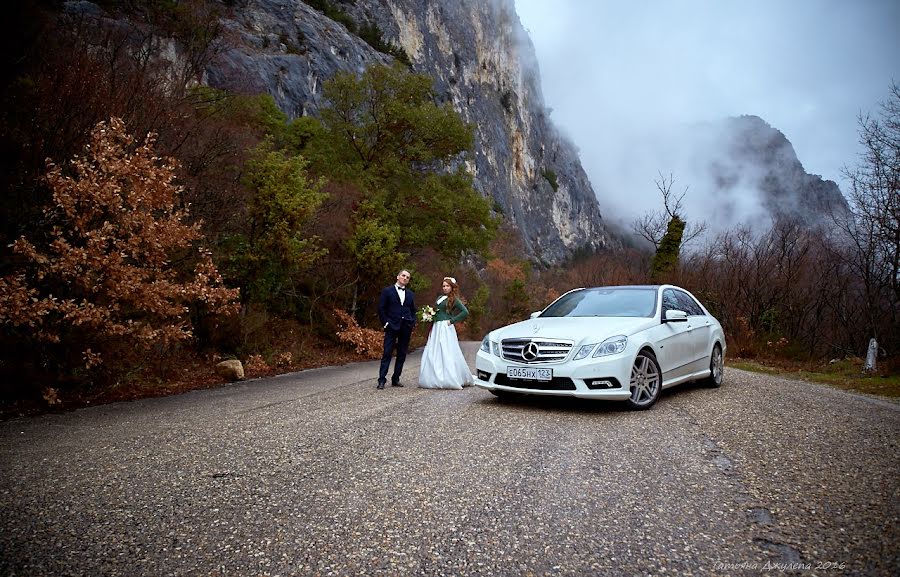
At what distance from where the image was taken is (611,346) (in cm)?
612

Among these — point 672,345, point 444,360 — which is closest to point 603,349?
point 672,345

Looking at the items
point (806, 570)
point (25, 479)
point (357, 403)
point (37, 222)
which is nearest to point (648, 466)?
point (806, 570)

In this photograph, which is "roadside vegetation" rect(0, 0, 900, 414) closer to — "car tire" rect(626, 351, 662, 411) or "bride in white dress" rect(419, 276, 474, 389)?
"bride in white dress" rect(419, 276, 474, 389)

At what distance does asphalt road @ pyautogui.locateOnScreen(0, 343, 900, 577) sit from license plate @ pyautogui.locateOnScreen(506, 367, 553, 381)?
46 centimetres

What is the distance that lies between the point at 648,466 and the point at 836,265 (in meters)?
21.6

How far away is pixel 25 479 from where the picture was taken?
387 cm

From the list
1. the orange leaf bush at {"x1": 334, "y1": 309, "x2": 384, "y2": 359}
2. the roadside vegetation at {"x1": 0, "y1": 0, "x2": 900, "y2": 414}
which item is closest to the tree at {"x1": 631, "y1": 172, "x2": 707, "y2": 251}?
the roadside vegetation at {"x1": 0, "y1": 0, "x2": 900, "y2": 414}

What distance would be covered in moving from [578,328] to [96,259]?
606cm

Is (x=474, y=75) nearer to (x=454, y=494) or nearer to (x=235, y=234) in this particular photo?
(x=235, y=234)

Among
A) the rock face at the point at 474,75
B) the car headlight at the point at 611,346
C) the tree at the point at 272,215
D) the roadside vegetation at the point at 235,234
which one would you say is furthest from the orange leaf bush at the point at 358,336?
the car headlight at the point at 611,346

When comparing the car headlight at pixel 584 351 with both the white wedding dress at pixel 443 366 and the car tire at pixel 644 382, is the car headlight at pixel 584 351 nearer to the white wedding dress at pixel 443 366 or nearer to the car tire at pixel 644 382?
the car tire at pixel 644 382

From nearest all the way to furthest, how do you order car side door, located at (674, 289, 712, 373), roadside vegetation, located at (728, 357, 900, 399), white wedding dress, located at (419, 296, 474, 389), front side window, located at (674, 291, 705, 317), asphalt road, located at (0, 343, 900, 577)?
asphalt road, located at (0, 343, 900, 577) < car side door, located at (674, 289, 712, 373) < front side window, located at (674, 291, 705, 317) < white wedding dress, located at (419, 296, 474, 389) < roadside vegetation, located at (728, 357, 900, 399)

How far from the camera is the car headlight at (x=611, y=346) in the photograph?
606 cm

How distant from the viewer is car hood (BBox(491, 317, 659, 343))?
623cm
